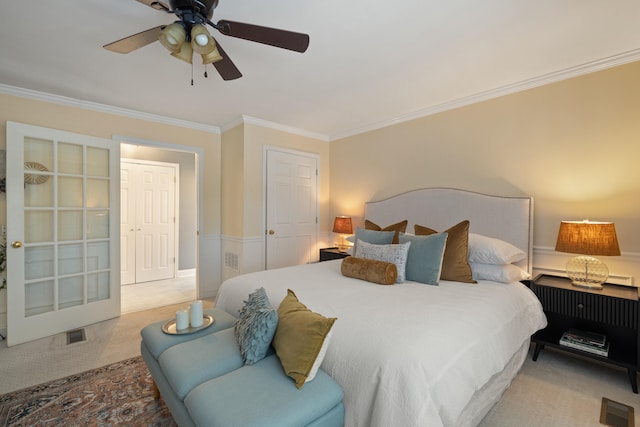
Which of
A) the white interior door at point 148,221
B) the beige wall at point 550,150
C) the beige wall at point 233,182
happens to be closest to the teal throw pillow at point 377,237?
the beige wall at point 550,150

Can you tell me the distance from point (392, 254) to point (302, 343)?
50.7 inches

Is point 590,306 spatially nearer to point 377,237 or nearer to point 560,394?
point 560,394

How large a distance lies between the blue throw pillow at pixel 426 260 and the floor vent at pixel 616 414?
118 centimetres

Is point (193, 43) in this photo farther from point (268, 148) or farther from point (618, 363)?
point (618, 363)

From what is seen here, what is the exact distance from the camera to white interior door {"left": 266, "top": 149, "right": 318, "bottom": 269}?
4.05 meters

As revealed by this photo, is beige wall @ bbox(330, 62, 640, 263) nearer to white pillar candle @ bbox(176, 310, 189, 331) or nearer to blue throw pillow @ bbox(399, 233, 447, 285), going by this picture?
blue throw pillow @ bbox(399, 233, 447, 285)

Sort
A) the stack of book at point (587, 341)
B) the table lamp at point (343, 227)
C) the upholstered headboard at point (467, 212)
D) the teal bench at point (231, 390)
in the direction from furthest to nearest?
the table lamp at point (343, 227)
the upholstered headboard at point (467, 212)
the stack of book at point (587, 341)
the teal bench at point (231, 390)

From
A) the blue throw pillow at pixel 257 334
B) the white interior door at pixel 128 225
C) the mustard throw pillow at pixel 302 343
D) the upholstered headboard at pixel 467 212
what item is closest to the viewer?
the mustard throw pillow at pixel 302 343

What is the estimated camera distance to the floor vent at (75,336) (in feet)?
9.14

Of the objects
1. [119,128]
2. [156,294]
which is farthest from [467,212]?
[156,294]

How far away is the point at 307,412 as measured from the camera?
1.15 m

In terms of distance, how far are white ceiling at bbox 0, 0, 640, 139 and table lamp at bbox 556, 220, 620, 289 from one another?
133 cm

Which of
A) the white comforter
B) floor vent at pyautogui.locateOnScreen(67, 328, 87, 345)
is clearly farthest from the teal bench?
floor vent at pyautogui.locateOnScreen(67, 328, 87, 345)

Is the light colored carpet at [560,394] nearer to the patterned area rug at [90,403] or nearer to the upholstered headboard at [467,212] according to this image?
the upholstered headboard at [467,212]
